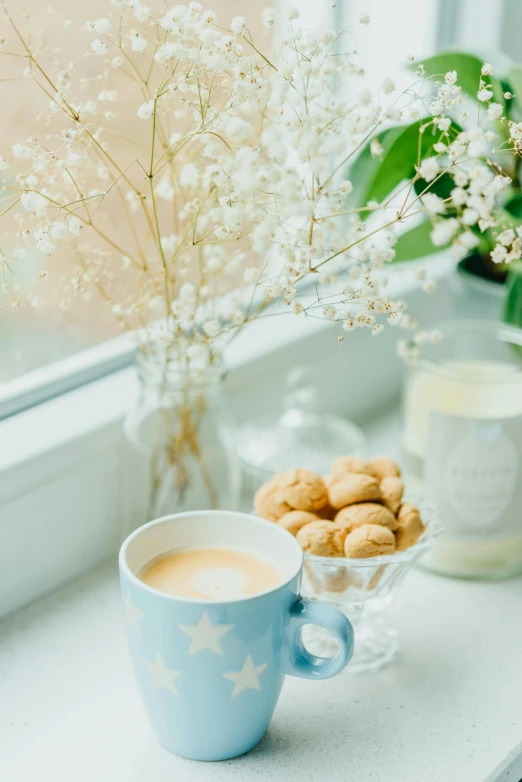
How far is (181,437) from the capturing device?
0.77m

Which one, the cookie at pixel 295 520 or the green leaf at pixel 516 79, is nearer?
the cookie at pixel 295 520

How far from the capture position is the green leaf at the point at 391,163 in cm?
84

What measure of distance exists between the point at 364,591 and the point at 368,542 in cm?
6

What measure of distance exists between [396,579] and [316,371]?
0.38 m

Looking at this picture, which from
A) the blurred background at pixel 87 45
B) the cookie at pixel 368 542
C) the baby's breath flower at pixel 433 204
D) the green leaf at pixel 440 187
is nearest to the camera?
the baby's breath flower at pixel 433 204

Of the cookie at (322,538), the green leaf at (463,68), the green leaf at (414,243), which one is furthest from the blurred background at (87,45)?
the cookie at (322,538)

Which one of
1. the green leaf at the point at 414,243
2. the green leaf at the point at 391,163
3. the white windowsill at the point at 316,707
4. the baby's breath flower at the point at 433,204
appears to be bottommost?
the white windowsill at the point at 316,707

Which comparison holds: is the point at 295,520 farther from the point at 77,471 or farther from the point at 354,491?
the point at 77,471

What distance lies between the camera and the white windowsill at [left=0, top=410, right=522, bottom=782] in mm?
597

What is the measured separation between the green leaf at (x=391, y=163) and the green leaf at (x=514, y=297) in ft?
0.47

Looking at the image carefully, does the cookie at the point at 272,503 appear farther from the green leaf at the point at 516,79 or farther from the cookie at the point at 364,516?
the green leaf at the point at 516,79

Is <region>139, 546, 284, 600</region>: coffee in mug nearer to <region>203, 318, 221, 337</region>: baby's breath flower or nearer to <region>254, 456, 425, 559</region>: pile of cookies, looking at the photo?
<region>254, 456, 425, 559</region>: pile of cookies

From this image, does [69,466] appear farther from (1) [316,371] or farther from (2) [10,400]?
(1) [316,371]

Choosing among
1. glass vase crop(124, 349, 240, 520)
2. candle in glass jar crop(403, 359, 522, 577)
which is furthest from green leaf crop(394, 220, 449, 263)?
glass vase crop(124, 349, 240, 520)
